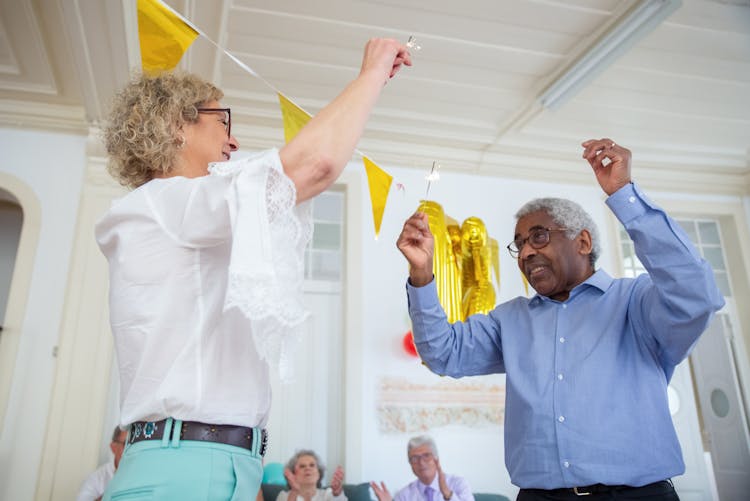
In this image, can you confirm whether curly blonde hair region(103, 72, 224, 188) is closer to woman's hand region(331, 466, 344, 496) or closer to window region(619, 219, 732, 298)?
woman's hand region(331, 466, 344, 496)

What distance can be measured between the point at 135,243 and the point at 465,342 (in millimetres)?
1179

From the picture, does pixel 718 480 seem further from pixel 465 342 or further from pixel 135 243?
pixel 135 243

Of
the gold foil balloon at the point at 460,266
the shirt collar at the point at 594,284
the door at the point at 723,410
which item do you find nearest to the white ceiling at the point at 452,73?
the gold foil balloon at the point at 460,266

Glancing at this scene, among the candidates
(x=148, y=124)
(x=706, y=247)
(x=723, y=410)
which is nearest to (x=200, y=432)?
(x=148, y=124)

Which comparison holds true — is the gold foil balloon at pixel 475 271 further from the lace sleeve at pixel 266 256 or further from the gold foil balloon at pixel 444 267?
the lace sleeve at pixel 266 256

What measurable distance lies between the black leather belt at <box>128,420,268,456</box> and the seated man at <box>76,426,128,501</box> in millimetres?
2665

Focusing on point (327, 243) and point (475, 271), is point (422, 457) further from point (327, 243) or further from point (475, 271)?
point (327, 243)

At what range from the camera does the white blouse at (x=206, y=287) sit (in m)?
0.84

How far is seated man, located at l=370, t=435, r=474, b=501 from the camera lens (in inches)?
140

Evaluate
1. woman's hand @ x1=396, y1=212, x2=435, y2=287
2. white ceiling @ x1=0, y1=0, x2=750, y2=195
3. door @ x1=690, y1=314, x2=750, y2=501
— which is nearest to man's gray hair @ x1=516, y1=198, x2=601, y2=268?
woman's hand @ x1=396, y1=212, x2=435, y2=287

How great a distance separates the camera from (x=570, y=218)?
189 centimetres

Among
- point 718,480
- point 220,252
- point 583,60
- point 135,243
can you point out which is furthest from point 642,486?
point 718,480

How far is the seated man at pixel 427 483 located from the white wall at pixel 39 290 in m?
2.22

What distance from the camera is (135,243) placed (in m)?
0.97
